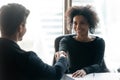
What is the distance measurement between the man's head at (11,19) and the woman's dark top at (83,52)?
1.03 meters

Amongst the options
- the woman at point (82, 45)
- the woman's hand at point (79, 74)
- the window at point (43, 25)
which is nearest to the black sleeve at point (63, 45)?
the woman at point (82, 45)

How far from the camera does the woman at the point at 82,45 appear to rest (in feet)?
8.38

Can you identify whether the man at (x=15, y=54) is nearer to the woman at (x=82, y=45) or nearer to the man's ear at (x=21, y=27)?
the man's ear at (x=21, y=27)

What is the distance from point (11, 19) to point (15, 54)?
219mm

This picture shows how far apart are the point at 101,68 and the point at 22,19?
53.2 inches

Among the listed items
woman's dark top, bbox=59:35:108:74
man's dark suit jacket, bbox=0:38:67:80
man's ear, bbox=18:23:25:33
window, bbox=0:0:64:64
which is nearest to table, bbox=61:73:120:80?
woman's dark top, bbox=59:35:108:74

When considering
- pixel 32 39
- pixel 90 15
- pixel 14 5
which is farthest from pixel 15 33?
pixel 32 39

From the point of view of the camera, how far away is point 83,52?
260 centimetres

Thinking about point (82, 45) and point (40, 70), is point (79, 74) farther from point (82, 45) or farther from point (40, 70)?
point (40, 70)

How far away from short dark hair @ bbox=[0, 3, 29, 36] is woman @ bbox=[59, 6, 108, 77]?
1026 millimetres

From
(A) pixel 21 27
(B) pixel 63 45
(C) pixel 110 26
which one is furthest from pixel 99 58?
(A) pixel 21 27

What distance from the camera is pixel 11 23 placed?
152cm

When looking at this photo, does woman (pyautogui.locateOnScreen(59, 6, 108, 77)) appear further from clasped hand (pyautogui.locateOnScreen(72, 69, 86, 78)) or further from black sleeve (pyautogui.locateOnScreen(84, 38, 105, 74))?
clasped hand (pyautogui.locateOnScreen(72, 69, 86, 78))

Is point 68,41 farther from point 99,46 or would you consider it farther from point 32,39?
point 32,39
